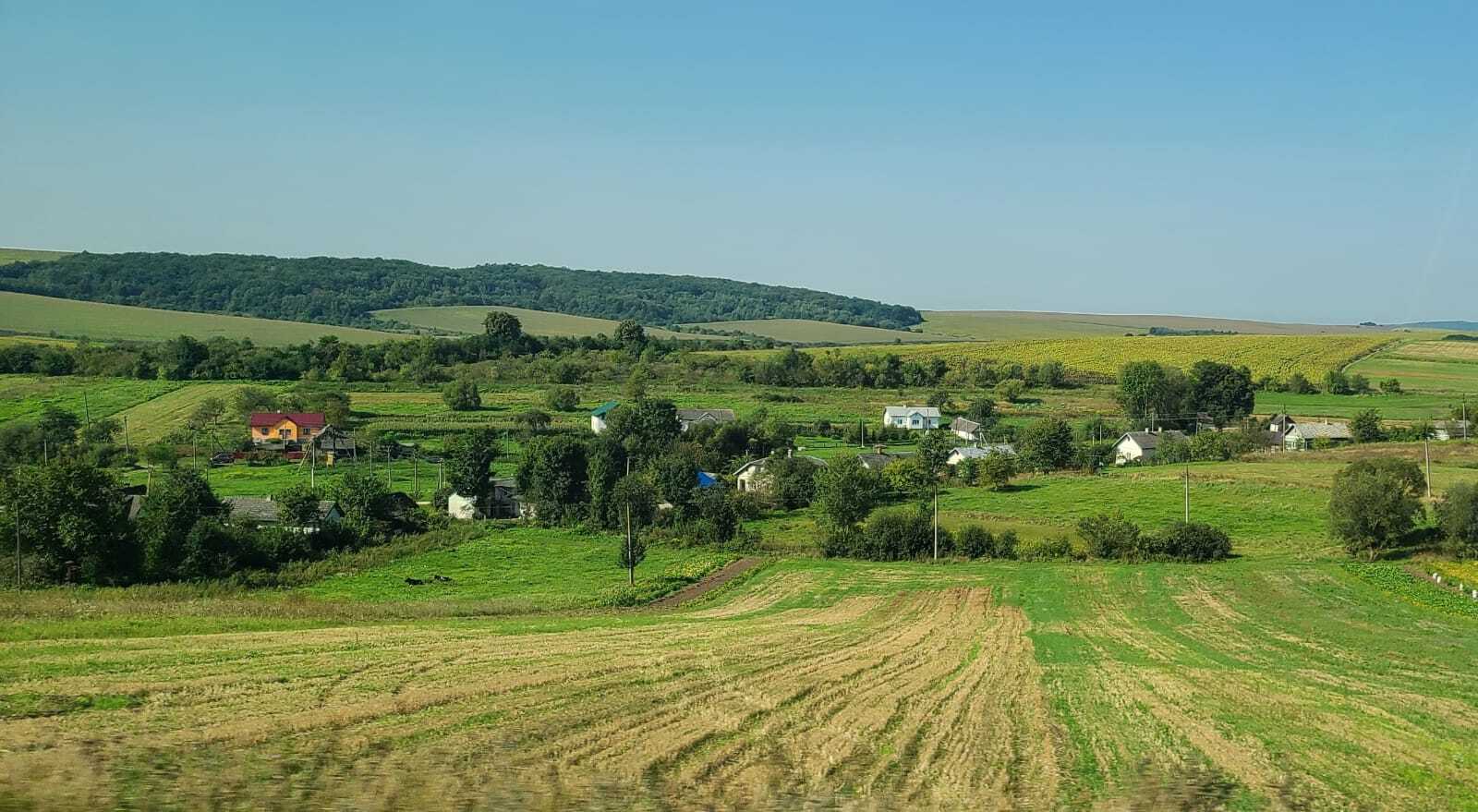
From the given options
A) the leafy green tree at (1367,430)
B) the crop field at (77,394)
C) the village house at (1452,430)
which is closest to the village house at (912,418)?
the leafy green tree at (1367,430)

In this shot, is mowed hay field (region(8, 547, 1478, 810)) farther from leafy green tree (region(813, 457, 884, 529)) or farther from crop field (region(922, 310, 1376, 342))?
crop field (region(922, 310, 1376, 342))

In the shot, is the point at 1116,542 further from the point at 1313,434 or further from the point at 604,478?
the point at 1313,434

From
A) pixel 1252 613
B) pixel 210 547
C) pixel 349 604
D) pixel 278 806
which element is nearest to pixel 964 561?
pixel 1252 613

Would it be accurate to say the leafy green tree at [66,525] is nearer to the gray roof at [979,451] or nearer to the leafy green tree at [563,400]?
the gray roof at [979,451]

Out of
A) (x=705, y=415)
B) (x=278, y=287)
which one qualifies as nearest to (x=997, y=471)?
(x=705, y=415)

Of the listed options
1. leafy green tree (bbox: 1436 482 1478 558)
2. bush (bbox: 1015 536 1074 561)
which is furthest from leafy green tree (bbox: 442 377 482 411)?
leafy green tree (bbox: 1436 482 1478 558)

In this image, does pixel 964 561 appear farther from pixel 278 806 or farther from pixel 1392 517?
pixel 278 806

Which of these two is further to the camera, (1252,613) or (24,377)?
(24,377)
